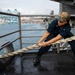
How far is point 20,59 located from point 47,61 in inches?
27.7

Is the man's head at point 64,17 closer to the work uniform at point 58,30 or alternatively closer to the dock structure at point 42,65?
the work uniform at point 58,30

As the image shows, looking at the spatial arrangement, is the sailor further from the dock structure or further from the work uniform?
the dock structure

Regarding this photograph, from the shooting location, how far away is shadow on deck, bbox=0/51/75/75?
150 inches

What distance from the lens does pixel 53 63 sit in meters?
4.48

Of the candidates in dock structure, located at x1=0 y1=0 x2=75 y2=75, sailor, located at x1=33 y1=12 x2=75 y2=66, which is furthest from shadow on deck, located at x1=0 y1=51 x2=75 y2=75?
sailor, located at x1=33 y1=12 x2=75 y2=66

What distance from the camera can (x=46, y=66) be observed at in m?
4.23

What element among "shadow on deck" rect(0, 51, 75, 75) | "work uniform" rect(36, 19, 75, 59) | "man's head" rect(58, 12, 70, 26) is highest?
"man's head" rect(58, 12, 70, 26)

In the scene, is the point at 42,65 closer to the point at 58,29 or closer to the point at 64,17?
the point at 58,29

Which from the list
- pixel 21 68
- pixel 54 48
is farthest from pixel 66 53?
pixel 21 68

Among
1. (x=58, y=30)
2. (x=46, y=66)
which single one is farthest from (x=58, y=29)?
(x=46, y=66)

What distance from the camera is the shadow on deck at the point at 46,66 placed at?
381cm

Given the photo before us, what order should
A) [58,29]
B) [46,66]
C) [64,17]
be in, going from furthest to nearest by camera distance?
1. [46,66]
2. [58,29]
3. [64,17]

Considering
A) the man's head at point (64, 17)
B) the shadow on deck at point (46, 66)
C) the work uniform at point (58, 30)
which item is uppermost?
the man's head at point (64, 17)

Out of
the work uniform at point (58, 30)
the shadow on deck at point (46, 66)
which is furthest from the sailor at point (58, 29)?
the shadow on deck at point (46, 66)
